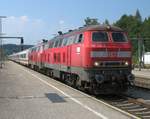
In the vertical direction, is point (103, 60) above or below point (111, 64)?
above

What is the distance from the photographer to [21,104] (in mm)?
15328

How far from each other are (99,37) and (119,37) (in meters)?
0.98

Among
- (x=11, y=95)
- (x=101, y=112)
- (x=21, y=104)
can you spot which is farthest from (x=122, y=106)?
(x=11, y=95)

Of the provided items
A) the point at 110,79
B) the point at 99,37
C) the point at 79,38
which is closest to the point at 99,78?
the point at 110,79

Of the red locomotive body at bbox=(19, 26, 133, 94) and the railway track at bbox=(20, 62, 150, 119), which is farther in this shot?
the red locomotive body at bbox=(19, 26, 133, 94)

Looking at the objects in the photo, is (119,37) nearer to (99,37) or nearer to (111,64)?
(99,37)

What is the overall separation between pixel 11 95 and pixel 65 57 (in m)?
5.38

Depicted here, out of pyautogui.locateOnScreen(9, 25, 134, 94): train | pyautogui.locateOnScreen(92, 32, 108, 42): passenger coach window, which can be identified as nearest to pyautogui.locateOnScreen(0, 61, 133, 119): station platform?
pyautogui.locateOnScreen(9, 25, 134, 94): train

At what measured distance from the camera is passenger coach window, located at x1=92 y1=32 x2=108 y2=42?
61.5ft

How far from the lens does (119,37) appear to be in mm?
19172

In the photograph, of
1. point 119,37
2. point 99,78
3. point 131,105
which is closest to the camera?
point 131,105

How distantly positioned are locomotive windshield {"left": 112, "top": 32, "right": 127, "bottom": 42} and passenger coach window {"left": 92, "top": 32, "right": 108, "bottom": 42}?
0.38 m

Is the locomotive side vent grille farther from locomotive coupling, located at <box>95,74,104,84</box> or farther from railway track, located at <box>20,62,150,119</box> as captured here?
railway track, located at <box>20,62,150,119</box>

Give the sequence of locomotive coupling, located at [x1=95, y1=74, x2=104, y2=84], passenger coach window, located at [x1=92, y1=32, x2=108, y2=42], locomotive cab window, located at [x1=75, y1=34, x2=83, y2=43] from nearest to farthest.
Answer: locomotive coupling, located at [x1=95, y1=74, x2=104, y2=84] → passenger coach window, located at [x1=92, y1=32, x2=108, y2=42] → locomotive cab window, located at [x1=75, y1=34, x2=83, y2=43]
